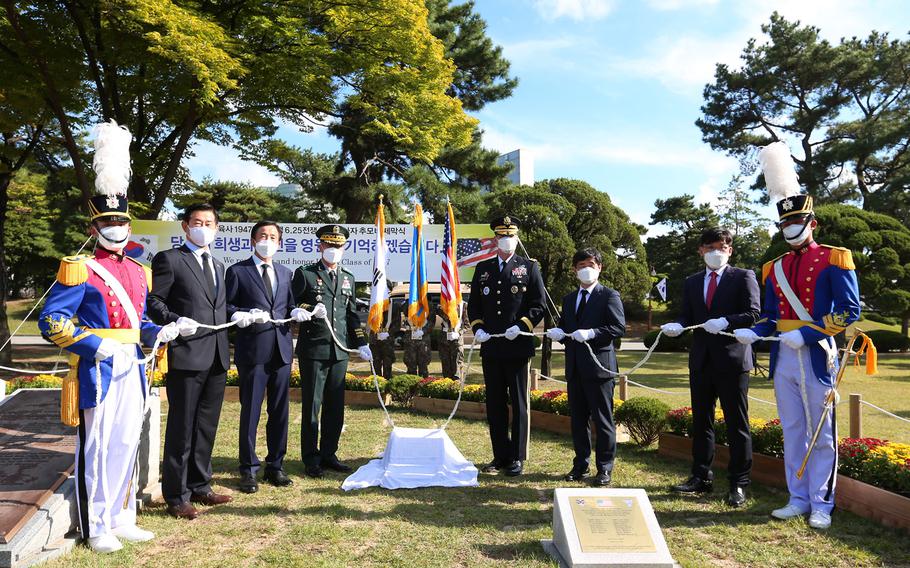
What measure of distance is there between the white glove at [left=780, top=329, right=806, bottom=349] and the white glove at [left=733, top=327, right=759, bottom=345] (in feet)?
0.81

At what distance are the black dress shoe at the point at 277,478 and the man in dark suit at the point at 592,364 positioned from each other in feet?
8.79

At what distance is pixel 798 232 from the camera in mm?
4578

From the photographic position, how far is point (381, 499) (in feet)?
16.4

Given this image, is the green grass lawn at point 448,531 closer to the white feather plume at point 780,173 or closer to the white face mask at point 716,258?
the white face mask at point 716,258

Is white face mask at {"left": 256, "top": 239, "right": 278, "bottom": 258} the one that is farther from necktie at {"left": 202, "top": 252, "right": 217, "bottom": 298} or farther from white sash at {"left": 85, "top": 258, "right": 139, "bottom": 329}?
white sash at {"left": 85, "top": 258, "right": 139, "bottom": 329}

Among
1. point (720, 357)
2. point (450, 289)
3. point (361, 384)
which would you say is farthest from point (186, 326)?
point (361, 384)

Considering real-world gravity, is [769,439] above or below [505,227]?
below

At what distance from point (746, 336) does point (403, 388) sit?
5792 millimetres

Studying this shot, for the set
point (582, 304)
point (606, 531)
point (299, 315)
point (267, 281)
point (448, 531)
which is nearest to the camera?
point (606, 531)

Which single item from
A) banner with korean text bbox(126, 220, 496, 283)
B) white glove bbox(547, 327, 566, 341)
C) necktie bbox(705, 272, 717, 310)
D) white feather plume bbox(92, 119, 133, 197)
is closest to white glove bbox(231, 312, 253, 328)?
white feather plume bbox(92, 119, 133, 197)

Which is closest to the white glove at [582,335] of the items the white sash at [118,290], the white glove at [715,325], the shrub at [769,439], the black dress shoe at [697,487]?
the white glove at [715,325]

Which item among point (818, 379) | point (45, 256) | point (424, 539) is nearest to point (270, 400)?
point (424, 539)

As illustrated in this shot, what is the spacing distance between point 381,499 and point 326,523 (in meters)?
0.68

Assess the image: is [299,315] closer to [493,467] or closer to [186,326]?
[186,326]
